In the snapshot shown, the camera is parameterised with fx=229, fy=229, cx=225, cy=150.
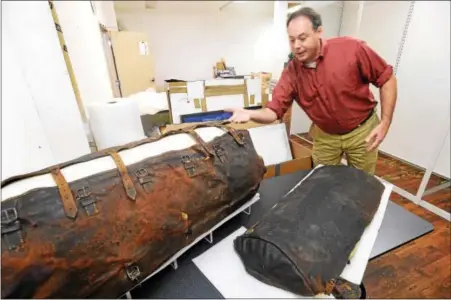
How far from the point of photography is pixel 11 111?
0.92m

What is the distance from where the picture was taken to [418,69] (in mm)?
2564

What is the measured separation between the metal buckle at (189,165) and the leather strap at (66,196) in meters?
0.34

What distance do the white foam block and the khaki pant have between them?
0.69m

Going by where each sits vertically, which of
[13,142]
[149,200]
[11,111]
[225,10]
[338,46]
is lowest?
[149,200]

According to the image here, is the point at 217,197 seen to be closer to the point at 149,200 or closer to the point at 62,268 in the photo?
the point at 149,200

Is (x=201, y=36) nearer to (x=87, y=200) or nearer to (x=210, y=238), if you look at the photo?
(x=210, y=238)

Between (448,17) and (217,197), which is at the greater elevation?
(448,17)

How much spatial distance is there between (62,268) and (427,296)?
6.41ft

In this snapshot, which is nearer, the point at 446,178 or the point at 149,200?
the point at 149,200

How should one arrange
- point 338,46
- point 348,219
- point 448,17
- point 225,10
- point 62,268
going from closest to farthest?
point 62,268
point 348,219
point 338,46
point 448,17
point 225,10

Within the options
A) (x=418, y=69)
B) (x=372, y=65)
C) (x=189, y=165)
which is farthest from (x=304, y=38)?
(x=418, y=69)

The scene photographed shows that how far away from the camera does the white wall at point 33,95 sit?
2.91 ft

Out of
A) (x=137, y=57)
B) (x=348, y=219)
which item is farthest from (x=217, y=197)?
(x=137, y=57)

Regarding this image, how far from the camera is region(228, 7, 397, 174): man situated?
1.25m
